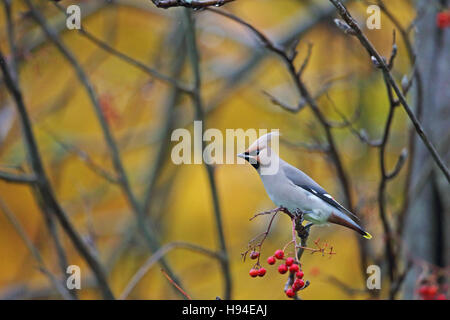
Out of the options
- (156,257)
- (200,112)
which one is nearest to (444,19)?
(200,112)

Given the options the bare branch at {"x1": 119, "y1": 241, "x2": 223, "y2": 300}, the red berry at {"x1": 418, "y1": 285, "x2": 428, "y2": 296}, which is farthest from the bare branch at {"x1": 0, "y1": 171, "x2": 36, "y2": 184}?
the red berry at {"x1": 418, "y1": 285, "x2": 428, "y2": 296}

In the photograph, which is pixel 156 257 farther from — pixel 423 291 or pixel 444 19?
pixel 444 19

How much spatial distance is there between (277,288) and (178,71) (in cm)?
170

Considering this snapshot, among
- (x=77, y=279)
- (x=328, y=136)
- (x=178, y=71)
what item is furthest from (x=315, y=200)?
(x=178, y=71)

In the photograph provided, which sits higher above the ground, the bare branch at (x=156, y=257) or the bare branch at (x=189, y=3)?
the bare branch at (x=189, y=3)

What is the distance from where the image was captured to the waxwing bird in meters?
1.12

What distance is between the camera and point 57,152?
443 cm

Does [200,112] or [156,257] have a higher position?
[200,112]

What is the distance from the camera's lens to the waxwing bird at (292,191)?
44.1 inches

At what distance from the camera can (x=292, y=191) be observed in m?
1.16

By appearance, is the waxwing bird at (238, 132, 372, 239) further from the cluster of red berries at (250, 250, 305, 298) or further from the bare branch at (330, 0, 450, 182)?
the bare branch at (330, 0, 450, 182)

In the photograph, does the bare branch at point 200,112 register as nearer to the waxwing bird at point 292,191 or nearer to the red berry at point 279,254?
the red berry at point 279,254

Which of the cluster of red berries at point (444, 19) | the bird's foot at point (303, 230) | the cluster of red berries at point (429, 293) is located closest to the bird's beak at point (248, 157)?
the bird's foot at point (303, 230)

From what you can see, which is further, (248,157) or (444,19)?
(444,19)
